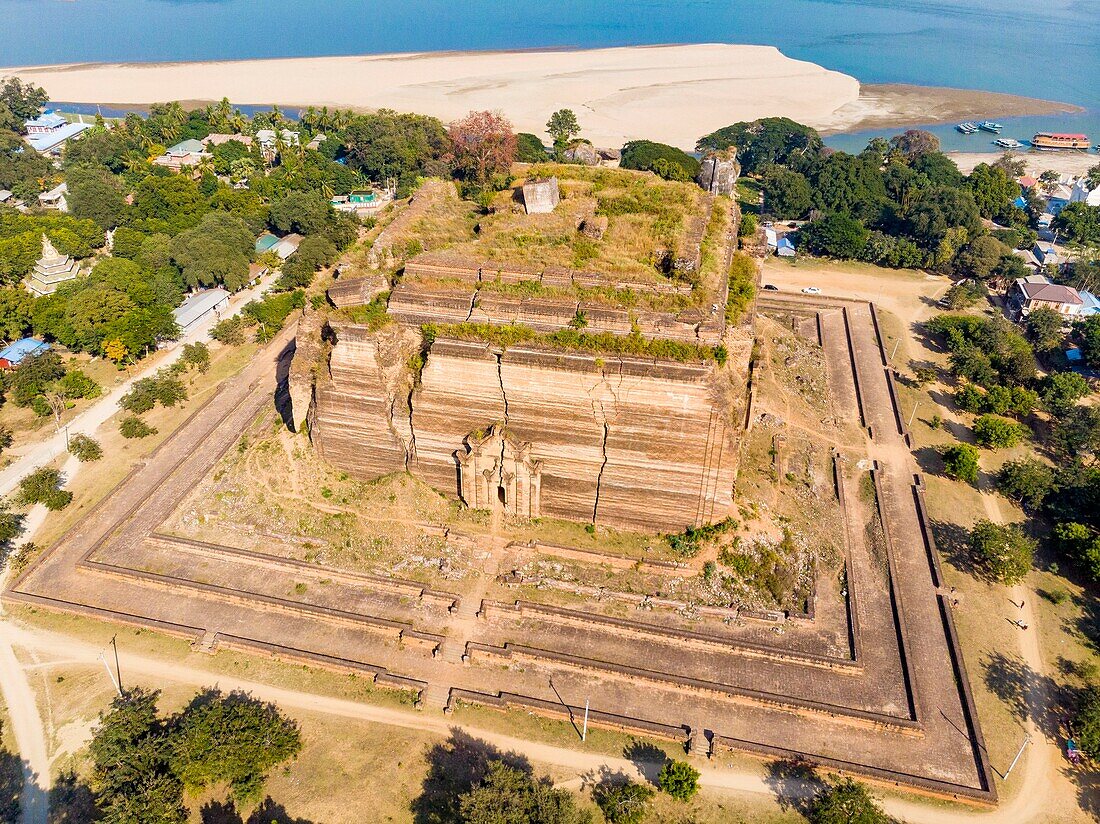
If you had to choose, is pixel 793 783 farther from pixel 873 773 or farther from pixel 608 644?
pixel 608 644

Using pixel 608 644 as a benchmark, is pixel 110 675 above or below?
below

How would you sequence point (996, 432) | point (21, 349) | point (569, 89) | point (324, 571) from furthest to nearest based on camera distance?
point (569, 89), point (21, 349), point (996, 432), point (324, 571)

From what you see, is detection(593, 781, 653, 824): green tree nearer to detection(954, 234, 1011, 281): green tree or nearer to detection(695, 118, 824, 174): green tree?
detection(954, 234, 1011, 281): green tree

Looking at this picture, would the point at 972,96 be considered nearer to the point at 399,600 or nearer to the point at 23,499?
the point at 399,600

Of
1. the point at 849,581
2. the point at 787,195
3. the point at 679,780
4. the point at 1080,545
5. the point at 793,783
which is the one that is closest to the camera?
the point at 679,780

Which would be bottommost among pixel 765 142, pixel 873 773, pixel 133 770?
pixel 133 770

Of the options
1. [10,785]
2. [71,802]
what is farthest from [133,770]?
[10,785]

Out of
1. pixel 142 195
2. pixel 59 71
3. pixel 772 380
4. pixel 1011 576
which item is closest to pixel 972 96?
pixel 772 380
